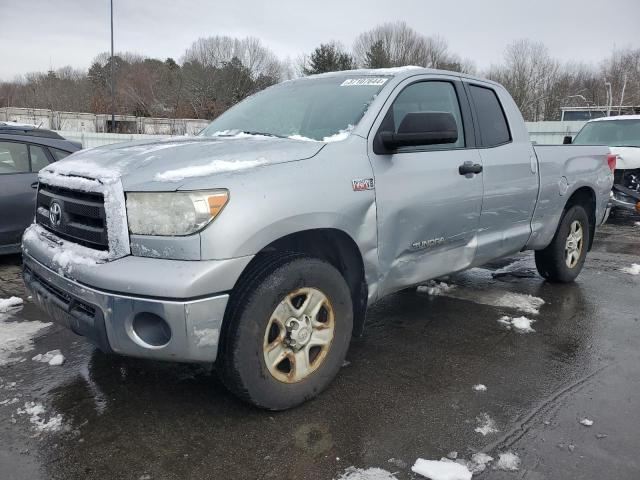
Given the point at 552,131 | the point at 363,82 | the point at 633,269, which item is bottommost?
the point at 633,269

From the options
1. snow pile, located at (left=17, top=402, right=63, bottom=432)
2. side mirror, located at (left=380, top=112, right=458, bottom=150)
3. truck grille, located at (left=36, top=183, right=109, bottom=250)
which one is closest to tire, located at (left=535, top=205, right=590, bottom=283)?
side mirror, located at (left=380, top=112, right=458, bottom=150)

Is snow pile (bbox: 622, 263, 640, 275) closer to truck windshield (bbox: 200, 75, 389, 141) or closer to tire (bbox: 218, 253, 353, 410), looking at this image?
truck windshield (bbox: 200, 75, 389, 141)

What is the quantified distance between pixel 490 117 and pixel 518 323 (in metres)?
1.64

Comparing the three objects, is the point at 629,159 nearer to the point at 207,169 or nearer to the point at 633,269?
the point at 633,269

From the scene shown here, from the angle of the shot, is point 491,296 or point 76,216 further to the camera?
point 491,296

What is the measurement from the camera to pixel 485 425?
8.82ft

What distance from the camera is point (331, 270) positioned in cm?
280

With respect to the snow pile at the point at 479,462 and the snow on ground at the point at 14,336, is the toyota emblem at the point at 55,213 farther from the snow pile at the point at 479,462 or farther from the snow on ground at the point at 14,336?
the snow pile at the point at 479,462

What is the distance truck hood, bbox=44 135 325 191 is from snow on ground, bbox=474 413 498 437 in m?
1.61

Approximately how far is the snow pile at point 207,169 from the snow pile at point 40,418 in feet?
4.36

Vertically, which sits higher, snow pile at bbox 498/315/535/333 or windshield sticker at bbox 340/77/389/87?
windshield sticker at bbox 340/77/389/87

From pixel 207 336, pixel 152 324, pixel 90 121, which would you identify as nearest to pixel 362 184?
pixel 207 336

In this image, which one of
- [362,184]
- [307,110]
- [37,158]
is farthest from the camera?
[37,158]

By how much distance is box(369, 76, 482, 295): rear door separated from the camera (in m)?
3.11
